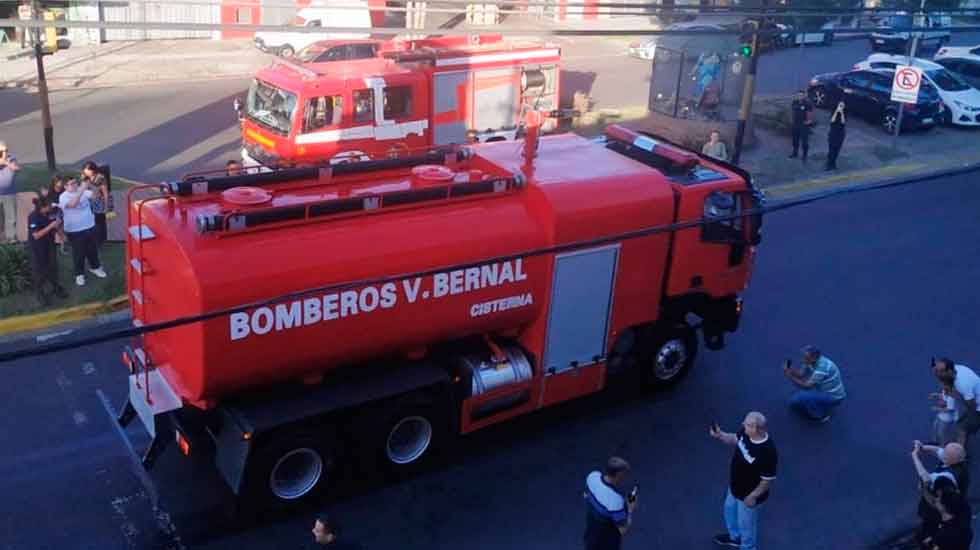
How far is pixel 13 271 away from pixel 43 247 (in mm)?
896

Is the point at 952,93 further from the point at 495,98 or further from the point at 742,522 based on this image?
the point at 742,522

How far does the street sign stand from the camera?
21742 millimetres

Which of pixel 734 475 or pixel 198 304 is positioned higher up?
pixel 198 304

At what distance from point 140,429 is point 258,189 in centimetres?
304

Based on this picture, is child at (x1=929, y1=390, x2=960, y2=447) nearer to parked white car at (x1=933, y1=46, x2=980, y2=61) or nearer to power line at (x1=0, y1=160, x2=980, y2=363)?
power line at (x1=0, y1=160, x2=980, y2=363)

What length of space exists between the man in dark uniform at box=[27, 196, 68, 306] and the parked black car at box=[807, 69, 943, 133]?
20.3m

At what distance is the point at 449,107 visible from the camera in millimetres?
19641

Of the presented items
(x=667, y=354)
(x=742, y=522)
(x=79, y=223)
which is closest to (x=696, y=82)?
(x=667, y=354)

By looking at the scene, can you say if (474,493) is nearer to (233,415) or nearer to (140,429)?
(233,415)

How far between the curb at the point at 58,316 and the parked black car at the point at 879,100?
64.9 feet

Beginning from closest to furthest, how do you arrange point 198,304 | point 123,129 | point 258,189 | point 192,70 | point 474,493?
point 198,304 < point 258,189 < point 474,493 < point 123,129 < point 192,70

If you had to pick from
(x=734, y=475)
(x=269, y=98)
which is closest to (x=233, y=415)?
(x=734, y=475)

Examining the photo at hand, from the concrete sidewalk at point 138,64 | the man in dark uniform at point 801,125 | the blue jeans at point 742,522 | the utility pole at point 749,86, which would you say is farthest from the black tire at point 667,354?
the concrete sidewalk at point 138,64

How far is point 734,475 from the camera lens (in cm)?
859
